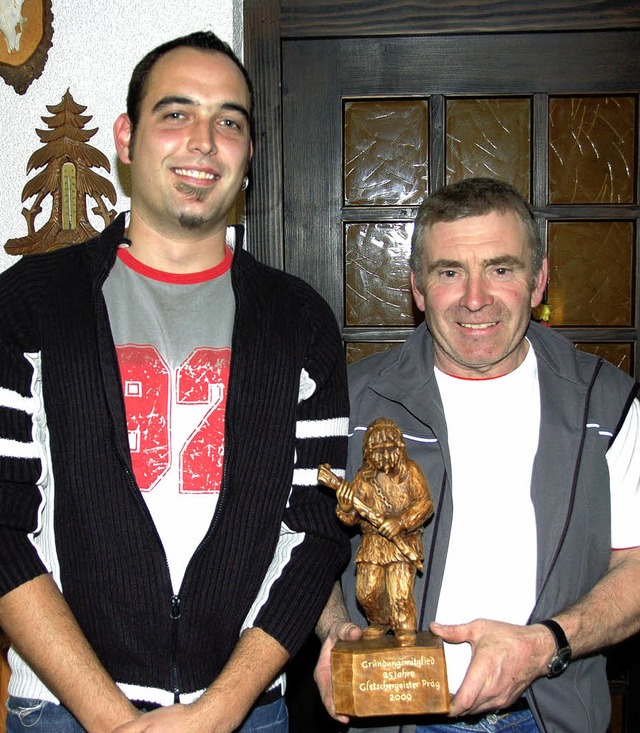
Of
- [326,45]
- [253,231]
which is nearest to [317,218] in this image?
[253,231]

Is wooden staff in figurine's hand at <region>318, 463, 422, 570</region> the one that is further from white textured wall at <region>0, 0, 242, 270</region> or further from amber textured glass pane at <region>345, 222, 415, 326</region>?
white textured wall at <region>0, 0, 242, 270</region>

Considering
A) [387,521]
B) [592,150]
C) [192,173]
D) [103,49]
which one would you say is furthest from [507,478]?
[103,49]

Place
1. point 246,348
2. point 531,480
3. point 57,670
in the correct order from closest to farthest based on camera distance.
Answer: point 57,670 < point 246,348 < point 531,480

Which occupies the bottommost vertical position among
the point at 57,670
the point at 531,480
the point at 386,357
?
the point at 57,670

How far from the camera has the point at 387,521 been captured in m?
2.03

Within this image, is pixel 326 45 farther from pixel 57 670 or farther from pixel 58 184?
pixel 57 670

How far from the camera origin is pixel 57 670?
5.92 ft

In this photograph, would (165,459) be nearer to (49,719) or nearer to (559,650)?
(49,719)

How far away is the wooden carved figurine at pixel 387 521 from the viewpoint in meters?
2.02

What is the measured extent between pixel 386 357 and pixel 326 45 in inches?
51.6

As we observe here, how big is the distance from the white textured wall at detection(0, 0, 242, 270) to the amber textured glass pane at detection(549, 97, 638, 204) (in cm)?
124

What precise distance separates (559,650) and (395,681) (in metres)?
0.45

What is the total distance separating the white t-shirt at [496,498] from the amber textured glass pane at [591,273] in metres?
0.90

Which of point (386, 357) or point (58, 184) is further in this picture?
point (58, 184)
